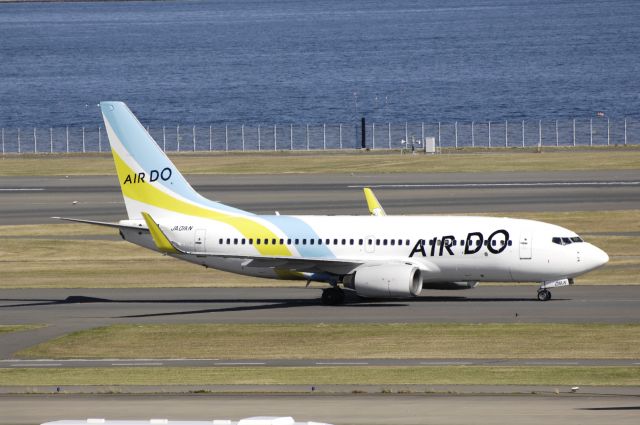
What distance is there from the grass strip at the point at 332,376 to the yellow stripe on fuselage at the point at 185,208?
55.4 ft

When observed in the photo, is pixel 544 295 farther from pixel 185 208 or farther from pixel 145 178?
pixel 145 178

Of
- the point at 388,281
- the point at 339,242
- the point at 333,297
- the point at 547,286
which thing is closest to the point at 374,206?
the point at 339,242

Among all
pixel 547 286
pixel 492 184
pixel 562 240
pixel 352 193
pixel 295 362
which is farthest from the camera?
pixel 492 184

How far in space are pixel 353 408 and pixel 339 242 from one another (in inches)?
971

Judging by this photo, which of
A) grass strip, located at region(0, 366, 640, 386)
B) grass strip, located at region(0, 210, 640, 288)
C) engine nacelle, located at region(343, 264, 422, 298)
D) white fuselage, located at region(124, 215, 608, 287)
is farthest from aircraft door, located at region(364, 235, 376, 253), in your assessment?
grass strip, located at region(0, 366, 640, 386)

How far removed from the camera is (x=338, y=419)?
122ft

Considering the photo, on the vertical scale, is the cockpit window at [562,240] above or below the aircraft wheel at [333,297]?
above

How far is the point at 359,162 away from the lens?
12725cm

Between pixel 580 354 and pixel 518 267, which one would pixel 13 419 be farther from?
pixel 518 267

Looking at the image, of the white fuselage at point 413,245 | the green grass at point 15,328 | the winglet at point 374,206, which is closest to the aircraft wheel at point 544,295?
the white fuselage at point 413,245

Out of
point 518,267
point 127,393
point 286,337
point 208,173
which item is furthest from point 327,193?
point 127,393

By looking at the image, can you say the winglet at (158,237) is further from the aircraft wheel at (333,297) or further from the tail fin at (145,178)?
the aircraft wheel at (333,297)

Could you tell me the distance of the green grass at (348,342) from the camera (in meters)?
50.2

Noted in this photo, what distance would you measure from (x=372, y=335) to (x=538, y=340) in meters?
6.50
